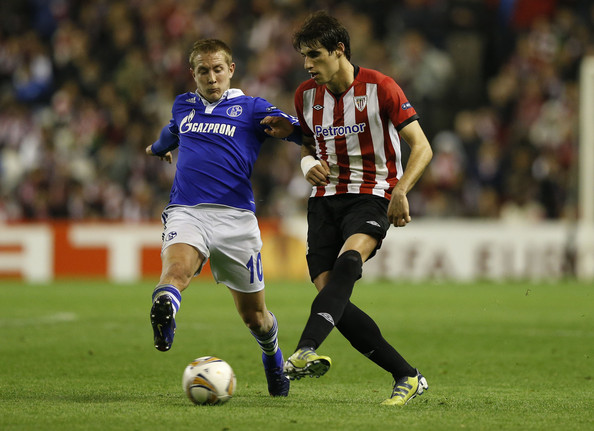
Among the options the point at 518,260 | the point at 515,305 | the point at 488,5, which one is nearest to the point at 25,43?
the point at 488,5

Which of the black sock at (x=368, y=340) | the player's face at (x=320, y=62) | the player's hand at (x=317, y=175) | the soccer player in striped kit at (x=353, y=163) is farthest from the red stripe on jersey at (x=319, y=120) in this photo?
the black sock at (x=368, y=340)

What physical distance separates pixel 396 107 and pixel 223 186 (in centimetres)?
118

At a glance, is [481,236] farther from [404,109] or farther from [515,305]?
[404,109]

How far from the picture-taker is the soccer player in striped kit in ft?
Answer: 18.2

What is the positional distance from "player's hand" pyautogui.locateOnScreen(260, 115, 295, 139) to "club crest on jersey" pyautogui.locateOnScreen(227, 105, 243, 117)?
0.77 feet

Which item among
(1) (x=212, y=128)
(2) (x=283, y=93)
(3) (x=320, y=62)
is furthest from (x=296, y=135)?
(2) (x=283, y=93)

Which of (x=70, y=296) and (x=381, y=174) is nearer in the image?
(x=381, y=174)

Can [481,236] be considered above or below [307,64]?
below

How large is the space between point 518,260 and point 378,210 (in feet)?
37.1

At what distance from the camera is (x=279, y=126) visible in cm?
600

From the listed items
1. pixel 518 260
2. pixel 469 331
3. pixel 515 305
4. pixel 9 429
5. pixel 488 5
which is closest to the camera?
pixel 9 429

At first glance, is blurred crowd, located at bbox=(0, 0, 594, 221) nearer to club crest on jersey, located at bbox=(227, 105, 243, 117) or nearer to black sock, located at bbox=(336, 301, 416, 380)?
club crest on jersey, located at bbox=(227, 105, 243, 117)

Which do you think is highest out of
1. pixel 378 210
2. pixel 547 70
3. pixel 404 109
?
pixel 547 70

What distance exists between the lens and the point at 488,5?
19172 mm
